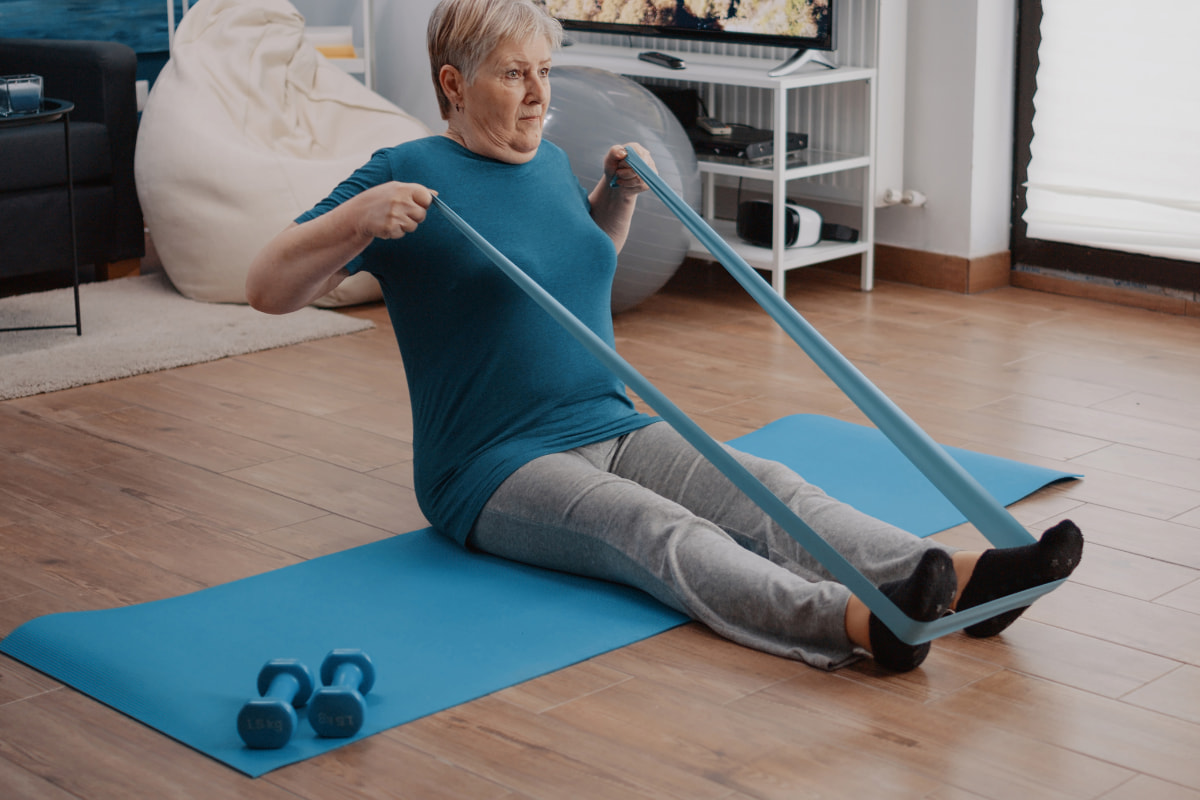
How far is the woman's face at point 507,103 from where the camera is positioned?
1958 millimetres

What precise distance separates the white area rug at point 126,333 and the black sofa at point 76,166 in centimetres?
13

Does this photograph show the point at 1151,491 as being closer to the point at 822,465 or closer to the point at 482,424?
the point at 822,465

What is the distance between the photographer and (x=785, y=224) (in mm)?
3922

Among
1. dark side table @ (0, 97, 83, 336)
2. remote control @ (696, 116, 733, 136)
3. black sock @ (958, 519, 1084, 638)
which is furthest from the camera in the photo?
remote control @ (696, 116, 733, 136)

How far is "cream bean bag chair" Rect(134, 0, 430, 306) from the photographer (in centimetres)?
381

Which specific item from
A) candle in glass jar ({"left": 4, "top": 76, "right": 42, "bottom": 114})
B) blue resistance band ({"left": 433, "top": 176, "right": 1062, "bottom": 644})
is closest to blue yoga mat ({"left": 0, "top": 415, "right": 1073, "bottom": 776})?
blue resistance band ({"left": 433, "top": 176, "right": 1062, "bottom": 644})

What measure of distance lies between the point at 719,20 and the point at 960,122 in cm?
72

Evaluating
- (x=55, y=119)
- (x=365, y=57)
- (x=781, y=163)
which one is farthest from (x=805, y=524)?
(x=365, y=57)

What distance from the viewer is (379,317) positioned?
3.80 m

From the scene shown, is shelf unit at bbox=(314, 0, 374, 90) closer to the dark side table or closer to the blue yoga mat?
the dark side table

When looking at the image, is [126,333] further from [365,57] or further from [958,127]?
[958,127]

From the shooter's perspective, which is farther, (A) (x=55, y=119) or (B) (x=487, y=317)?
(A) (x=55, y=119)

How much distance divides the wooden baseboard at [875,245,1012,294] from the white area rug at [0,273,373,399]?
1510mm

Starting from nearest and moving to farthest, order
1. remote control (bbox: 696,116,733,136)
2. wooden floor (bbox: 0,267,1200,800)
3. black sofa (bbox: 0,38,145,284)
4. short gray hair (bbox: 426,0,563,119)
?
wooden floor (bbox: 0,267,1200,800), short gray hair (bbox: 426,0,563,119), black sofa (bbox: 0,38,145,284), remote control (bbox: 696,116,733,136)
